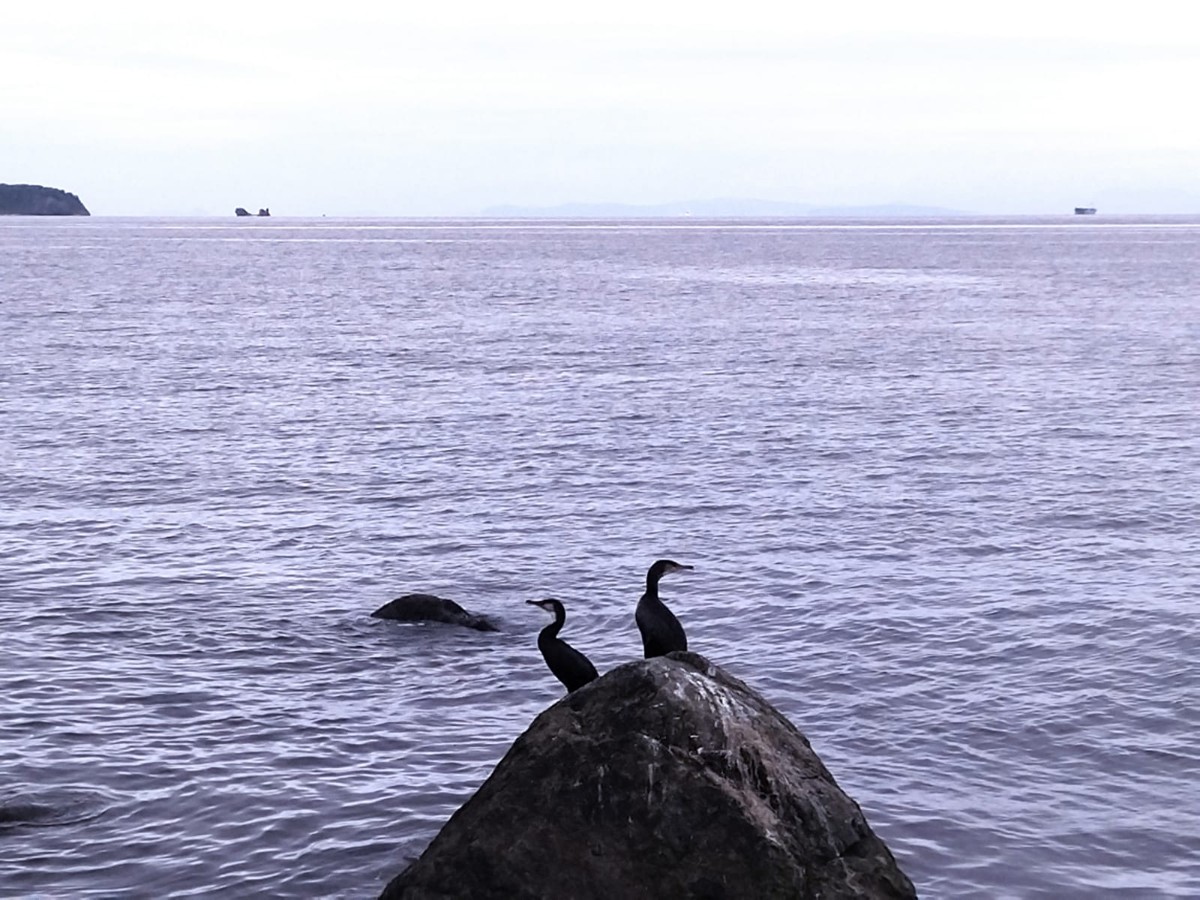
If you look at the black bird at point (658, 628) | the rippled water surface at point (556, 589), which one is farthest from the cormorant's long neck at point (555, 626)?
the rippled water surface at point (556, 589)

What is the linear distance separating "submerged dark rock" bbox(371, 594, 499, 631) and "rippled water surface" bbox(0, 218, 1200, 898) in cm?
28

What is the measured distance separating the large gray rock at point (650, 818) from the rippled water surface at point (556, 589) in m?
2.73

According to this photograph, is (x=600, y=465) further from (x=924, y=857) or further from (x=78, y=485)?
(x=924, y=857)

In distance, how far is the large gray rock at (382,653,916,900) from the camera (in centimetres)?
945

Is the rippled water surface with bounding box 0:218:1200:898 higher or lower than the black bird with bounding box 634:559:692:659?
lower

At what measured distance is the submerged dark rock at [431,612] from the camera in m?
20.1

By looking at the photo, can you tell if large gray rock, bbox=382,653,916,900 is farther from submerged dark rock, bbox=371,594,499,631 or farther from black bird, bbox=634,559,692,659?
submerged dark rock, bbox=371,594,499,631

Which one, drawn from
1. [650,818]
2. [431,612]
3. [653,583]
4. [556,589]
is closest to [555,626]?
[653,583]

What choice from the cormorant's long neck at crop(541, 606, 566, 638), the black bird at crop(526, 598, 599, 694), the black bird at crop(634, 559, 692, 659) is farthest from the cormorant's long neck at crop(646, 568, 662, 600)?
the black bird at crop(526, 598, 599, 694)

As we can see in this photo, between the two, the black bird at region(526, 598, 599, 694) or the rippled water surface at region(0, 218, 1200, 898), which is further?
the rippled water surface at region(0, 218, 1200, 898)

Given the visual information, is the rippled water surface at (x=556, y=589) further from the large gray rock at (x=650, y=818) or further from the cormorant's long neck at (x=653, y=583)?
the large gray rock at (x=650, y=818)

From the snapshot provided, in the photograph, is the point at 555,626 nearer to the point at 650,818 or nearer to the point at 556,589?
the point at 650,818

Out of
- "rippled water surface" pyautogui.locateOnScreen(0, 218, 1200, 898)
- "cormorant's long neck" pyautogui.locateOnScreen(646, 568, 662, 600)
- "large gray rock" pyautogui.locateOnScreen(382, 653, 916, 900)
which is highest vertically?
"cormorant's long neck" pyautogui.locateOnScreen(646, 568, 662, 600)

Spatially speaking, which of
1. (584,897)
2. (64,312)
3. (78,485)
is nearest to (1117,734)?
(584,897)
